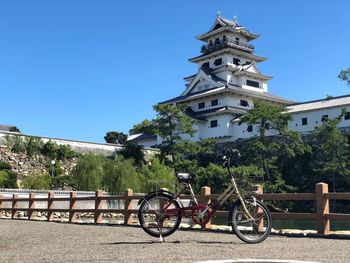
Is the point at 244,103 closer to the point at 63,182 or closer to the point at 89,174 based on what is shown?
the point at 89,174

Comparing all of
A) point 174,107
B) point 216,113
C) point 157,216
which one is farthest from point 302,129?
point 157,216

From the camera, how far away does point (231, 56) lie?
56.3 metres

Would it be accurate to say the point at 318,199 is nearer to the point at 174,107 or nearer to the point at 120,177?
the point at 120,177

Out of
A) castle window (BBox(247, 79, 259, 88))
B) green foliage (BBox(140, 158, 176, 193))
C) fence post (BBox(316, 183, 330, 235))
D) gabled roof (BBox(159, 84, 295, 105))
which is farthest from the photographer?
castle window (BBox(247, 79, 259, 88))

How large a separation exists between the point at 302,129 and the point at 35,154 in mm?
25309

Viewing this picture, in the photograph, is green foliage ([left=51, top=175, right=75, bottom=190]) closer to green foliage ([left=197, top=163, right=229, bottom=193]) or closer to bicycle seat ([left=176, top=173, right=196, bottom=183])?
green foliage ([left=197, top=163, right=229, bottom=193])

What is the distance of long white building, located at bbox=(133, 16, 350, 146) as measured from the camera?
44688 millimetres

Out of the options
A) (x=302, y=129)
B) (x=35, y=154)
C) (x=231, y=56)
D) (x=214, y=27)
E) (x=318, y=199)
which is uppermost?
(x=214, y=27)

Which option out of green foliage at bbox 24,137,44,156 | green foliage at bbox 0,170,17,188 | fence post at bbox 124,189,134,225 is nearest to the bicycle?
fence post at bbox 124,189,134,225

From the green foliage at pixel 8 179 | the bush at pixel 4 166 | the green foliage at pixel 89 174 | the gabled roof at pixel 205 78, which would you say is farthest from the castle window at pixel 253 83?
the green foliage at pixel 8 179

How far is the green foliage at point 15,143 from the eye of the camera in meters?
Result: 38.2

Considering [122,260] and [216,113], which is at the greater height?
[216,113]

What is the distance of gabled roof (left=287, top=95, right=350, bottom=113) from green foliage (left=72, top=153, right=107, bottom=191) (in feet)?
66.0

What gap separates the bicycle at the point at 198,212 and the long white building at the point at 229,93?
38043 millimetres
